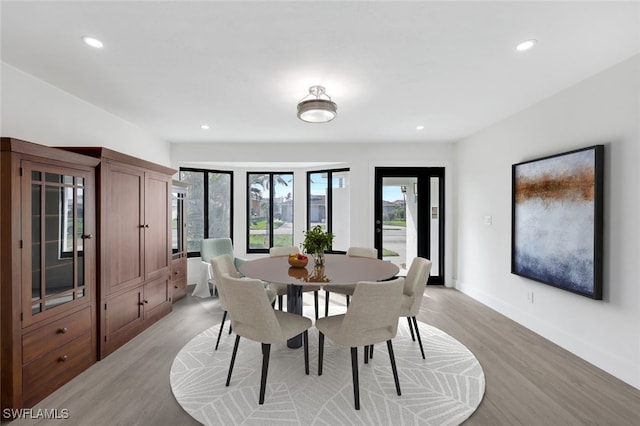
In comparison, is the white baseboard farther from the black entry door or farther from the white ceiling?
the white ceiling

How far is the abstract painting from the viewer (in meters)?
2.49

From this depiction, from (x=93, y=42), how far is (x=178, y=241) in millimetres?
2787

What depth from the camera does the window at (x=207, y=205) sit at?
5266 mm

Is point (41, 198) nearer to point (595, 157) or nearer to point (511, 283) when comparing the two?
point (595, 157)

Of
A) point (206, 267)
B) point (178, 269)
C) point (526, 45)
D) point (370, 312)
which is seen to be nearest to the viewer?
point (370, 312)

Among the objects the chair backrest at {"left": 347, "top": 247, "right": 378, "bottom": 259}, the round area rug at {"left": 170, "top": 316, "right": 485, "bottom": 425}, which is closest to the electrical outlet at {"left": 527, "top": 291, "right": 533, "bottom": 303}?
the round area rug at {"left": 170, "top": 316, "right": 485, "bottom": 425}

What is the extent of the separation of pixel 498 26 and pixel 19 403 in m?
3.90

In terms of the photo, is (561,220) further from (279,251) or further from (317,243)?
(279,251)

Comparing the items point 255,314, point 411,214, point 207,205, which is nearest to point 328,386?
point 255,314

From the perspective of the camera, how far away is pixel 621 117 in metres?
2.37

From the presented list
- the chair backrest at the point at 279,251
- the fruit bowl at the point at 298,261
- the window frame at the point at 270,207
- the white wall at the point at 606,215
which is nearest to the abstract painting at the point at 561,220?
the white wall at the point at 606,215

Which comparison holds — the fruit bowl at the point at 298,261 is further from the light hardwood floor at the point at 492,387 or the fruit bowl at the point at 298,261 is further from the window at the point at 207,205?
the window at the point at 207,205

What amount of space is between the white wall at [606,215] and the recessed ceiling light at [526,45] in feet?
3.15

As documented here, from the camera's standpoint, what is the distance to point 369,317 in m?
1.95
